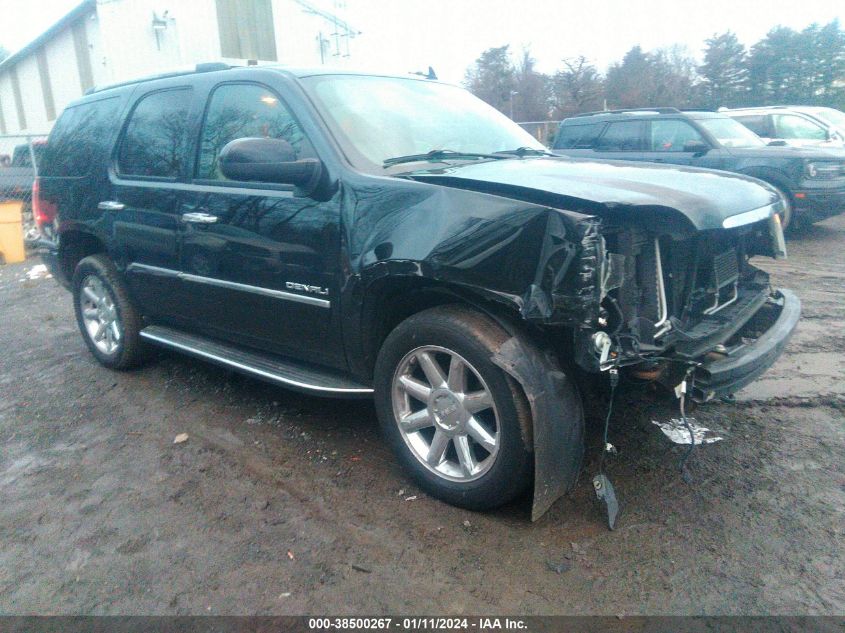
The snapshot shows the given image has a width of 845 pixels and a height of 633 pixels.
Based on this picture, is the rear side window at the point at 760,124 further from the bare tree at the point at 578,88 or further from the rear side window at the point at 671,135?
the bare tree at the point at 578,88

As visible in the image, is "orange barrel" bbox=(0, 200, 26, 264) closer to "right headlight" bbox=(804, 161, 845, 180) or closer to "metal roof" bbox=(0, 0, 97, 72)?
"metal roof" bbox=(0, 0, 97, 72)

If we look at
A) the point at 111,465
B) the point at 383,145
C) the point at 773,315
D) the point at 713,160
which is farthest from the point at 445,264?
the point at 713,160

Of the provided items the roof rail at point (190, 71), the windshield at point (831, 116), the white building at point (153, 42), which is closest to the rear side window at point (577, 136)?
the windshield at point (831, 116)

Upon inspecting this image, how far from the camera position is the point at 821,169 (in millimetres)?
9188

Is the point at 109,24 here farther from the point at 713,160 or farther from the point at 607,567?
the point at 607,567

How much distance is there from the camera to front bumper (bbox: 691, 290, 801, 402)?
2.71 meters

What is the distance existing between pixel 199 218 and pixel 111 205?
109 centimetres

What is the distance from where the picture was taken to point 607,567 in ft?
8.58

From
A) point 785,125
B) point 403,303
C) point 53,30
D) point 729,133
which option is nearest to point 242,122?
point 403,303

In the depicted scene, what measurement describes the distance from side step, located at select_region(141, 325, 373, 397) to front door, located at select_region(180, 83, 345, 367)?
7 centimetres

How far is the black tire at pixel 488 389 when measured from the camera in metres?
2.71

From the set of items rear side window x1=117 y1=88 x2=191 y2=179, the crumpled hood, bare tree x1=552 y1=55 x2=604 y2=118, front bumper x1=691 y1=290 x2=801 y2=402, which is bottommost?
front bumper x1=691 y1=290 x2=801 y2=402

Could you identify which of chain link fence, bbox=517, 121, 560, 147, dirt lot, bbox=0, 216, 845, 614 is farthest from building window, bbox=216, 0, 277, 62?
dirt lot, bbox=0, 216, 845, 614

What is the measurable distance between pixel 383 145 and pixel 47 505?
2.43m
